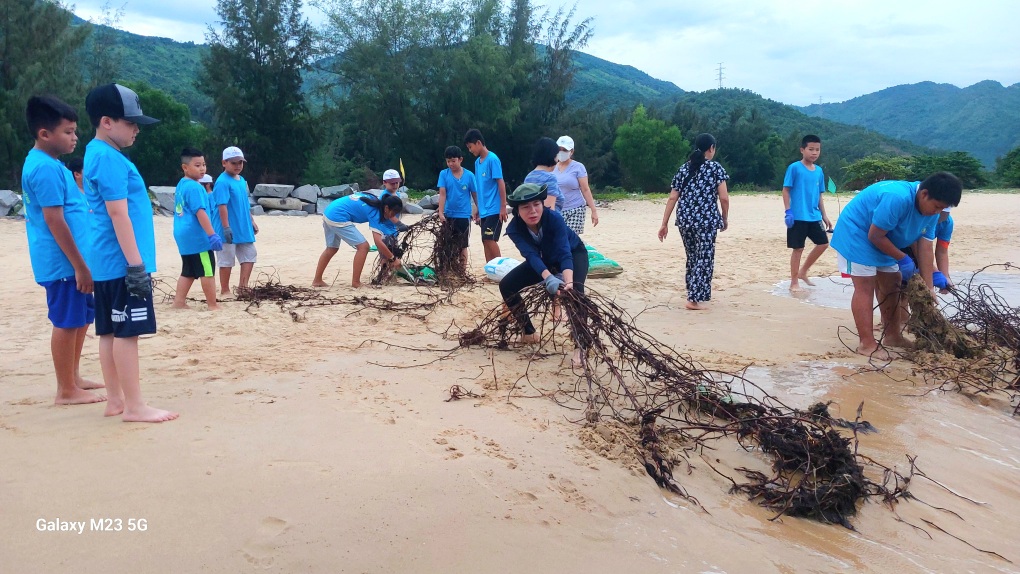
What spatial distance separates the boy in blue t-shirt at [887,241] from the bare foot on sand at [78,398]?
477 centimetres

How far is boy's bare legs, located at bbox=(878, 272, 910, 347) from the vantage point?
5.36 meters

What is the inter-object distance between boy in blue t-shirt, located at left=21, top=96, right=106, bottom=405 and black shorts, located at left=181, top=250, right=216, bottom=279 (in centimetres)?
238

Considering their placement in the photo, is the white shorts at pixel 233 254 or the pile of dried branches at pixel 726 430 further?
the white shorts at pixel 233 254

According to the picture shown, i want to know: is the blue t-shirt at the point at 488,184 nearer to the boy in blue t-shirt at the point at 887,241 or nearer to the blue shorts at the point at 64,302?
the boy in blue t-shirt at the point at 887,241

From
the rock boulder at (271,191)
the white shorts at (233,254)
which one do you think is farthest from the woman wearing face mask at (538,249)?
the rock boulder at (271,191)

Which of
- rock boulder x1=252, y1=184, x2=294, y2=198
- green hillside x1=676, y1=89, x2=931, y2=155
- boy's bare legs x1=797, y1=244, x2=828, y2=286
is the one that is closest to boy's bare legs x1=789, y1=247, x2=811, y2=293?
boy's bare legs x1=797, y1=244, x2=828, y2=286

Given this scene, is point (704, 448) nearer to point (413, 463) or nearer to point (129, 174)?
point (413, 463)

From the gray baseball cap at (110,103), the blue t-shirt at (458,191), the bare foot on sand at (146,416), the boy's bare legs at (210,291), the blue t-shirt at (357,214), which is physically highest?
the gray baseball cap at (110,103)

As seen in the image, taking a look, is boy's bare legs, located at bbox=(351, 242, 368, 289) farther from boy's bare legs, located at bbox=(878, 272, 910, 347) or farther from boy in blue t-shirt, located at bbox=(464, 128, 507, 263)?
boy's bare legs, located at bbox=(878, 272, 910, 347)

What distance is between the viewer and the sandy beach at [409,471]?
7.58ft

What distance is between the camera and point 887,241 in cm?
499

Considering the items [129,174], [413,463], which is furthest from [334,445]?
[129,174]

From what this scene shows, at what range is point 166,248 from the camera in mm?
11227

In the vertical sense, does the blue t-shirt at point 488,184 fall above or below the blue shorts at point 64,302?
above
